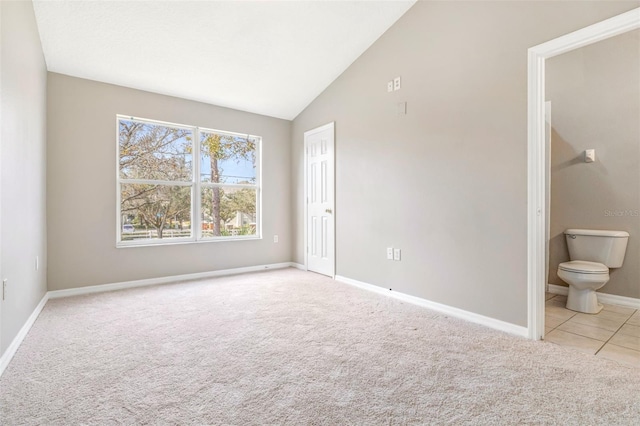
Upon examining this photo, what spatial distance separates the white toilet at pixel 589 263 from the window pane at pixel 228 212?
3816 millimetres

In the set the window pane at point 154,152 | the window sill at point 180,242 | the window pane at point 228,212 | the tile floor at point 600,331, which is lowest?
the tile floor at point 600,331

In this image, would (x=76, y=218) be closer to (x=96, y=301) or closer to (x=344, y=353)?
(x=96, y=301)

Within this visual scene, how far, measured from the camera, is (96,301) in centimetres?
318

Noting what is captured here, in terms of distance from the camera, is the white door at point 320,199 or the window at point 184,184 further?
the white door at point 320,199

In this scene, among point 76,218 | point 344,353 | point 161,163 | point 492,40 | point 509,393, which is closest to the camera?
point 509,393

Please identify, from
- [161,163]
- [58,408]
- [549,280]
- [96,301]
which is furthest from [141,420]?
[549,280]

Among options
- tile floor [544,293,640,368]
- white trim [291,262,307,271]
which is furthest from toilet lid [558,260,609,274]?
white trim [291,262,307,271]

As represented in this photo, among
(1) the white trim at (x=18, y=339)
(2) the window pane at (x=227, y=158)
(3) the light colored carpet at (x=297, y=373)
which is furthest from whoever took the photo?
(2) the window pane at (x=227, y=158)

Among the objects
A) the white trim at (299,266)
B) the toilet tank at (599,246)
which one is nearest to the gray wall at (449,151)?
the white trim at (299,266)

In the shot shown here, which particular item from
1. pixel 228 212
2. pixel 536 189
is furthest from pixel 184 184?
pixel 536 189

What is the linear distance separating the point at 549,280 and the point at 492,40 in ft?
8.87

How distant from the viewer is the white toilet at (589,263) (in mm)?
2766

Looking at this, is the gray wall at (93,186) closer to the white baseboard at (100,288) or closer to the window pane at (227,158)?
the white baseboard at (100,288)

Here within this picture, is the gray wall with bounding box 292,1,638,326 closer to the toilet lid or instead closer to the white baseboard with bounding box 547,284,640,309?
the toilet lid
